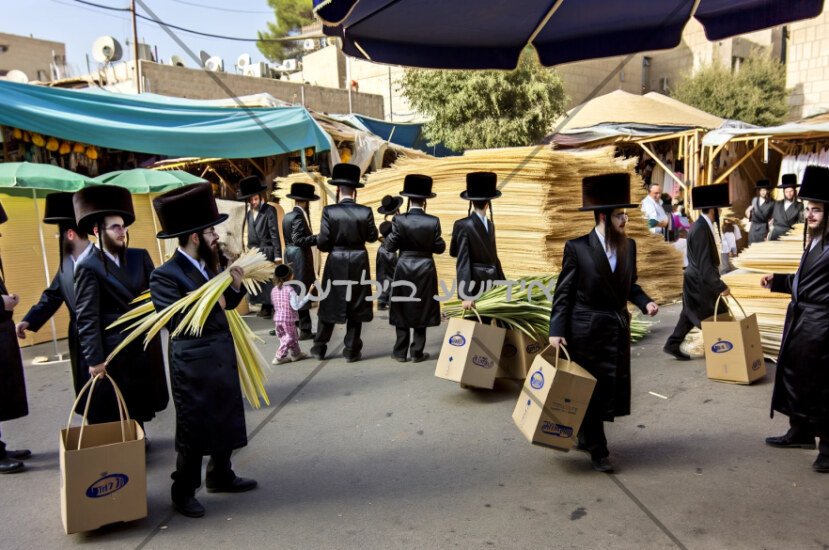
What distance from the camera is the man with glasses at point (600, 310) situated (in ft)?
12.4

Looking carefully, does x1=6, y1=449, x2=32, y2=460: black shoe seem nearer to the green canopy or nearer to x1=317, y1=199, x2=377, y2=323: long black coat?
x1=317, y1=199, x2=377, y2=323: long black coat

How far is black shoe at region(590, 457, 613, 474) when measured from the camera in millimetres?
3834

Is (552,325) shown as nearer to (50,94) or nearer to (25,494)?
(25,494)

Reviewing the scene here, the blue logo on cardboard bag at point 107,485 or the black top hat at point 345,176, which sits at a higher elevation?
the black top hat at point 345,176

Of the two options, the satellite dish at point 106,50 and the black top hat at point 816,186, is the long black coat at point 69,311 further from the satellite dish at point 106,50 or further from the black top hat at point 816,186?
the satellite dish at point 106,50

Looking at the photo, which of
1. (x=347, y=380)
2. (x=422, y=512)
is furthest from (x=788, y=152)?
(x=422, y=512)

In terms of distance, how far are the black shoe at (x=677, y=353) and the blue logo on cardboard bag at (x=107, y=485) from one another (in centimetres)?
534

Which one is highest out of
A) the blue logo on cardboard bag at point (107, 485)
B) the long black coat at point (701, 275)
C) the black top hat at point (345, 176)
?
the black top hat at point (345, 176)

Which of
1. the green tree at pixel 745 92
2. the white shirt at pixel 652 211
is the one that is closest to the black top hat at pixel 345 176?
the white shirt at pixel 652 211

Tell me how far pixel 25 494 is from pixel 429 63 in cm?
371

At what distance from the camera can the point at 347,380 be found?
6.03 meters

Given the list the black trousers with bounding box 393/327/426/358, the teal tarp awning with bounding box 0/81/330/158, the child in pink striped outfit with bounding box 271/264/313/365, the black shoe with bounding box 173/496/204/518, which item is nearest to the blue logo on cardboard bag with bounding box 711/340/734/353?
the black trousers with bounding box 393/327/426/358

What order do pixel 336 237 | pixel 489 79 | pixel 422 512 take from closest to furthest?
pixel 422 512 < pixel 336 237 < pixel 489 79

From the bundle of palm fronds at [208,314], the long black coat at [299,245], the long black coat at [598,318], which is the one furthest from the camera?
the long black coat at [299,245]
